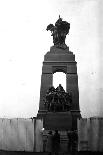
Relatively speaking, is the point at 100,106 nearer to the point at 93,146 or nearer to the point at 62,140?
the point at 62,140

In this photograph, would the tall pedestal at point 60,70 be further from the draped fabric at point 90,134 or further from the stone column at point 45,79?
the draped fabric at point 90,134

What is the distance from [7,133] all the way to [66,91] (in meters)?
8.54

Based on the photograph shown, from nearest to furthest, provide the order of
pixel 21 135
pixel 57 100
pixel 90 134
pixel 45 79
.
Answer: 1. pixel 90 134
2. pixel 21 135
3. pixel 57 100
4. pixel 45 79

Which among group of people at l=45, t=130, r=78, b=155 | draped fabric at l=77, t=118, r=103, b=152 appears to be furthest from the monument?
draped fabric at l=77, t=118, r=103, b=152

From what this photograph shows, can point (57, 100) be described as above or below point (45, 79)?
below

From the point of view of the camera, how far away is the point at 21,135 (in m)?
17.2

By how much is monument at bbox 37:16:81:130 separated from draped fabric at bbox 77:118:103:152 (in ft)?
16.2

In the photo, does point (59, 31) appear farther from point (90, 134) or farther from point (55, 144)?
point (90, 134)

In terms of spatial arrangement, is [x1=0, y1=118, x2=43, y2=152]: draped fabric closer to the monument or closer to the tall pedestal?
the monument

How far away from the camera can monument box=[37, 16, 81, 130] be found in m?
22.0

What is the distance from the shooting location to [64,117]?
2200 cm

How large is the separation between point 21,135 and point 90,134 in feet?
14.4

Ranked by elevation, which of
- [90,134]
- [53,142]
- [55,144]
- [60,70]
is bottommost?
[55,144]

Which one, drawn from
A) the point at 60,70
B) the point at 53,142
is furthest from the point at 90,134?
the point at 60,70
